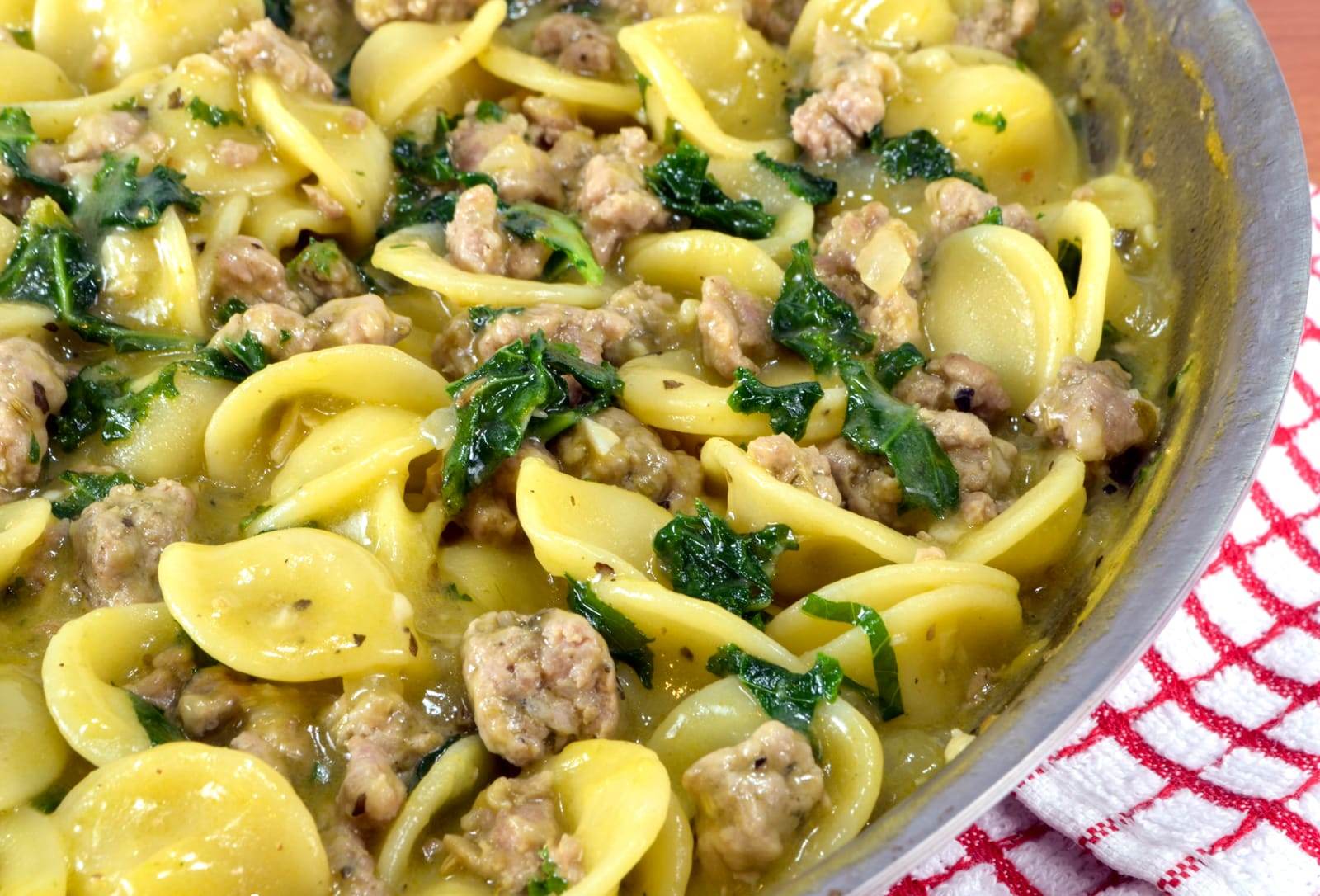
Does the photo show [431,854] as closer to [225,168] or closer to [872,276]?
[872,276]

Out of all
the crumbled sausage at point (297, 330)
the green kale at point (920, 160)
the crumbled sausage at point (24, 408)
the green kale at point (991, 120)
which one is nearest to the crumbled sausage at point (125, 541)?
the crumbled sausage at point (24, 408)

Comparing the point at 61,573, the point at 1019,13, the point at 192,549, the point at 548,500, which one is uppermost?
the point at 1019,13

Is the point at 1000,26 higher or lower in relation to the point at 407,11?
higher

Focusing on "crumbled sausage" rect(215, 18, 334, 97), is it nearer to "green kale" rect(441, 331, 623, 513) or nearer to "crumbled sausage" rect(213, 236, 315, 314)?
"crumbled sausage" rect(213, 236, 315, 314)

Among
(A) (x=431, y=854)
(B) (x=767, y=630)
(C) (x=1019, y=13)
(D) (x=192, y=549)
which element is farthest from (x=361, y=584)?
(C) (x=1019, y=13)

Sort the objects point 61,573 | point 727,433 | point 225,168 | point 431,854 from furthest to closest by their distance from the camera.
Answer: point 225,168 < point 727,433 < point 61,573 < point 431,854

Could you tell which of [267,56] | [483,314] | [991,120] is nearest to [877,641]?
[483,314]

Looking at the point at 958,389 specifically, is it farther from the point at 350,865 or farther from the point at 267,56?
the point at 267,56
